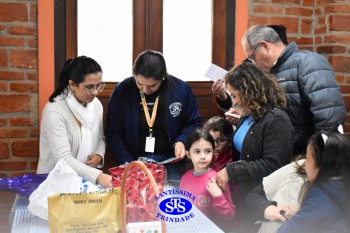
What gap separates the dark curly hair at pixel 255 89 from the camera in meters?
2.09

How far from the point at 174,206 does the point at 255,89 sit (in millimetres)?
910

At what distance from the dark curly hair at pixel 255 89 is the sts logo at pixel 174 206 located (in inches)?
29.7

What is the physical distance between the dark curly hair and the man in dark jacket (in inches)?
11.7

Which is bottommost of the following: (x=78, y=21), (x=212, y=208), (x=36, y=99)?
(x=212, y=208)

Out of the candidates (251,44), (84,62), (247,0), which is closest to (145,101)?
(84,62)

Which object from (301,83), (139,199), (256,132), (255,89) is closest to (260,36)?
(301,83)

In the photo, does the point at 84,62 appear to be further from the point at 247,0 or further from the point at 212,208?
the point at 247,0

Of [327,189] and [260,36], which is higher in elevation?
[260,36]

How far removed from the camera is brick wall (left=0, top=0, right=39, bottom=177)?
280 cm

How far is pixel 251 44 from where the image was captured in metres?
2.54

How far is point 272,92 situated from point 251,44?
1.63ft

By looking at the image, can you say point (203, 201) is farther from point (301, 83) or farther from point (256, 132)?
point (301, 83)

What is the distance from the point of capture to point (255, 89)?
210cm

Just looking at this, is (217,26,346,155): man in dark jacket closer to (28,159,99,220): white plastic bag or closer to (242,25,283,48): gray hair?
(242,25,283,48): gray hair
